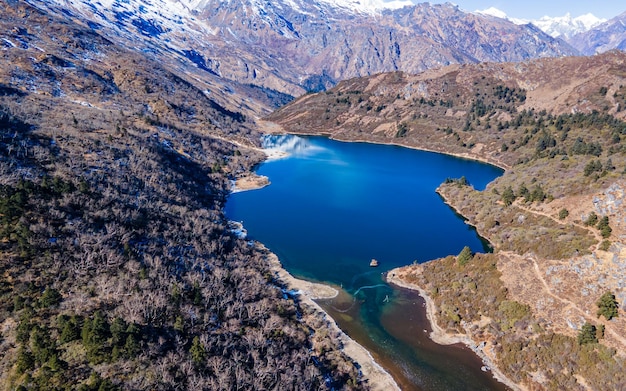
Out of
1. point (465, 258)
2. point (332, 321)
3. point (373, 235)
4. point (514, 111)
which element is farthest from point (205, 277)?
point (514, 111)

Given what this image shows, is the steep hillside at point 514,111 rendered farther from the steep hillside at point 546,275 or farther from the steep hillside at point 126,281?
the steep hillside at point 126,281

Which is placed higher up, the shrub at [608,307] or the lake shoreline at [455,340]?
the shrub at [608,307]

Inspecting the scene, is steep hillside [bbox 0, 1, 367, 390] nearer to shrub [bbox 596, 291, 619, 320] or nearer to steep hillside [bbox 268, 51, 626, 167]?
shrub [bbox 596, 291, 619, 320]

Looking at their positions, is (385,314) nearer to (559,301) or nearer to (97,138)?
(559,301)

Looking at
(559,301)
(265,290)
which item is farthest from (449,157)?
(265,290)

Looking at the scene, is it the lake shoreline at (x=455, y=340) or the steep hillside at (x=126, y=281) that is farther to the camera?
the lake shoreline at (x=455, y=340)

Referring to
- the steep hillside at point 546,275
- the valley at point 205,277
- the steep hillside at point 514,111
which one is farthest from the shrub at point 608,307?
the steep hillside at point 514,111

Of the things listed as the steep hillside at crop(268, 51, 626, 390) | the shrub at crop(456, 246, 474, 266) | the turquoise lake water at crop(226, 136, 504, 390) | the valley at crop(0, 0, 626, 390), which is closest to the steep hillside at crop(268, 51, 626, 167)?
the turquoise lake water at crop(226, 136, 504, 390)
